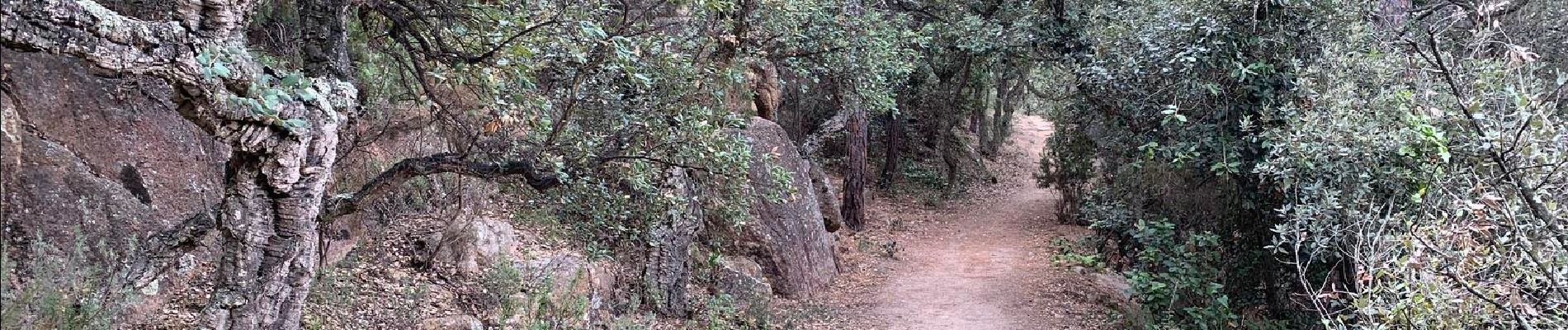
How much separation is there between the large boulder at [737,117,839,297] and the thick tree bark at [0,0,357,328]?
23.5 ft

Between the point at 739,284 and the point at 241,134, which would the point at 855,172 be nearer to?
the point at 739,284

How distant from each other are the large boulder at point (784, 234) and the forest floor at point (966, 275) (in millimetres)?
313

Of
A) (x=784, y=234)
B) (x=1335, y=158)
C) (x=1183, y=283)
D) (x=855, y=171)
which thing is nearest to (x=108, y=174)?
(x=784, y=234)

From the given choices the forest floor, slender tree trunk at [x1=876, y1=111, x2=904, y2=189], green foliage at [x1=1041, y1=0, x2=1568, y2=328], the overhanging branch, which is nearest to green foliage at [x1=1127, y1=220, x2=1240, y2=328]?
green foliage at [x1=1041, y1=0, x2=1568, y2=328]

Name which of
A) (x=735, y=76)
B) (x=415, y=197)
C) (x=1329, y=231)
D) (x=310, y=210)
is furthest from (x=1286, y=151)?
(x=415, y=197)

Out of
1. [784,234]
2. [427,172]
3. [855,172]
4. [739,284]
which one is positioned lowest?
[739,284]

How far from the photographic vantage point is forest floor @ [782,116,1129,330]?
1099cm

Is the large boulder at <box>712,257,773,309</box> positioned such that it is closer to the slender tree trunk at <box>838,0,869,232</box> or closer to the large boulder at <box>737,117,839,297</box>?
the large boulder at <box>737,117,839,297</box>

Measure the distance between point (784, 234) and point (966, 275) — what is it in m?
2.95

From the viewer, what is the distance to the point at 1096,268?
515 inches

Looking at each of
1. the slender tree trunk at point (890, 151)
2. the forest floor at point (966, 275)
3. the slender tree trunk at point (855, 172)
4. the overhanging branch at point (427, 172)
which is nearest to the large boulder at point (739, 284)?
the forest floor at point (966, 275)

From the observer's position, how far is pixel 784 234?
40.6ft

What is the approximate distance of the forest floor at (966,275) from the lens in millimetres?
10992

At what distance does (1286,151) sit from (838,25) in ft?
18.3
